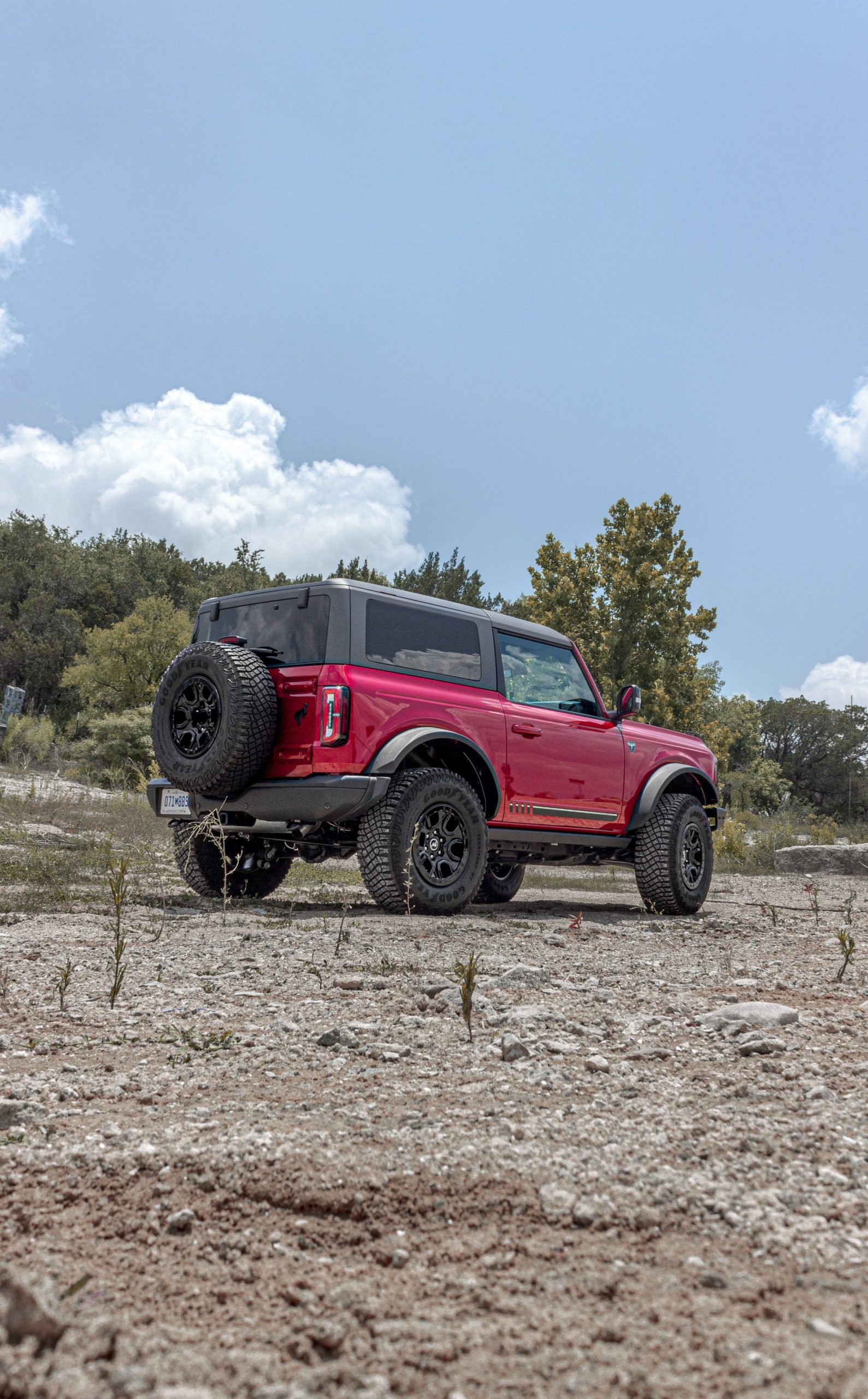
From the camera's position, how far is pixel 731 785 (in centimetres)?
3356

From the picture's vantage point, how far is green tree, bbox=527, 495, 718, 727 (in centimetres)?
2816

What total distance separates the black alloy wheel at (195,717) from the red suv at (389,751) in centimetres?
1

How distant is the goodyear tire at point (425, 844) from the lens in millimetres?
6008

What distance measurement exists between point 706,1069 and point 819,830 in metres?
16.8

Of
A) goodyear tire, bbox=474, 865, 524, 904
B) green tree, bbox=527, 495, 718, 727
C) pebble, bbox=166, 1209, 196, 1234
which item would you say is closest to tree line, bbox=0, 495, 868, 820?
green tree, bbox=527, 495, 718, 727

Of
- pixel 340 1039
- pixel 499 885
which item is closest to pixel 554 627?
pixel 499 885

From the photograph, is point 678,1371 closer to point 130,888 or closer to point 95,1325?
point 95,1325

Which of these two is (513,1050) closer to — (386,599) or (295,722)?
(295,722)

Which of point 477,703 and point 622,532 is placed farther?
point 622,532

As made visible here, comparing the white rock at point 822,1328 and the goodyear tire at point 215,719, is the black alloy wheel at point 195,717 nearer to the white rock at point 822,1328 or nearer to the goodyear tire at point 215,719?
the goodyear tire at point 215,719

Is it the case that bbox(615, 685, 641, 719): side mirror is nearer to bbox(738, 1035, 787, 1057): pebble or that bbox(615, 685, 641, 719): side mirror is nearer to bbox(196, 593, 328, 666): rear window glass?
bbox(196, 593, 328, 666): rear window glass

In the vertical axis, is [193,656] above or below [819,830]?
above

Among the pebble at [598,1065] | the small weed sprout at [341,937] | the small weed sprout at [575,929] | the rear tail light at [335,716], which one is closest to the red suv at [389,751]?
the rear tail light at [335,716]

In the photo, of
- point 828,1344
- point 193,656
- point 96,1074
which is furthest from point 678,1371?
point 193,656
